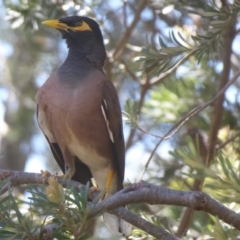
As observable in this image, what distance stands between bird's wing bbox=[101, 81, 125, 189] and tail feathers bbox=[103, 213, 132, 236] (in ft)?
1.02

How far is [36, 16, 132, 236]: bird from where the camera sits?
12.1 ft

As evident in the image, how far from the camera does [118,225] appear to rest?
3455mm

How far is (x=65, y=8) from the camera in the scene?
4.04m

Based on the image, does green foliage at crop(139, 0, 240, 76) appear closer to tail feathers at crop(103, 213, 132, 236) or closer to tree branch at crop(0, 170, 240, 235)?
tree branch at crop(0, 170, 240, 235)

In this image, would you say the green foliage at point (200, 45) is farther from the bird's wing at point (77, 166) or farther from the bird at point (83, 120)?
the bird's wing at point (77, 166)

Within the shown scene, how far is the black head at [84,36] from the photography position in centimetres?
404

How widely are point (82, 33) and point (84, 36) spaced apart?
3cm

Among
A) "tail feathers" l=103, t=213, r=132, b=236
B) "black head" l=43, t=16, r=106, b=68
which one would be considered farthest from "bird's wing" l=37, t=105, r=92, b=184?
"black head" l=43, t=16, r=106, b=68

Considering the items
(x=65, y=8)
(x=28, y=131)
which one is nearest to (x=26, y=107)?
(x=28, y=131)

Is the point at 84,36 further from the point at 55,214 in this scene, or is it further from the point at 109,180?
the point at 55,214

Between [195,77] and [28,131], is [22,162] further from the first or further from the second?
[195,77]

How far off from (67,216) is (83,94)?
1.74 meters

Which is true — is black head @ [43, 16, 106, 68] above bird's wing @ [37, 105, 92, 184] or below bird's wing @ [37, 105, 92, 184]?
above

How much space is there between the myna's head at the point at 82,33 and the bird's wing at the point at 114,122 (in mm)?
443
